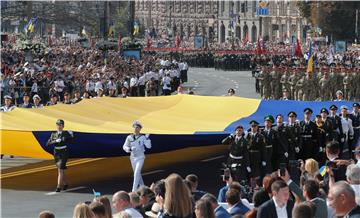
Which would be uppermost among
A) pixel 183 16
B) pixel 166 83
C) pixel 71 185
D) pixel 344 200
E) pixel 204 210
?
pixel 344 200

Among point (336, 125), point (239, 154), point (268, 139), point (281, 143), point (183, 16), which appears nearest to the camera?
point (239, 154)

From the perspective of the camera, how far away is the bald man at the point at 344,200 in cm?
1004

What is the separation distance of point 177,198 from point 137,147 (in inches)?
376

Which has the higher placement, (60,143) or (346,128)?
(60,143)

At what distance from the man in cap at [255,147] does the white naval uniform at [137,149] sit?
1.81 meters

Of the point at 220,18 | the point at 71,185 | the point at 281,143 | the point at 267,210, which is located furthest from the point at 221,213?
the point at 220,18

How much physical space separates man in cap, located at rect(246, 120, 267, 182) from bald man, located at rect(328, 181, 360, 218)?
1029 cm

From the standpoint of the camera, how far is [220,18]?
161500 millimetres

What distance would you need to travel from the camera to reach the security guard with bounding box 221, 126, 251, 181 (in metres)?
20.2

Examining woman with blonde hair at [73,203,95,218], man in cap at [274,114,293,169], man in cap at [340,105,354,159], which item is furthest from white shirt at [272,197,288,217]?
man in cap at [340,105,354,159]

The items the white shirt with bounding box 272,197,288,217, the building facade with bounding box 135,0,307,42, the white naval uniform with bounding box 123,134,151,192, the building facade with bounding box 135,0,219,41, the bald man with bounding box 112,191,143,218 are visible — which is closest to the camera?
the bald man with bounding box 112,191,143,218

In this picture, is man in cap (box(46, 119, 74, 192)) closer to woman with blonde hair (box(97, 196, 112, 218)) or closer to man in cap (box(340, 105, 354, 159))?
man in cap (box(340, 105, 354, 159))

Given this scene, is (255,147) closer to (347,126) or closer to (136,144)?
(136,144)

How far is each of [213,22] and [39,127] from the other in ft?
474
